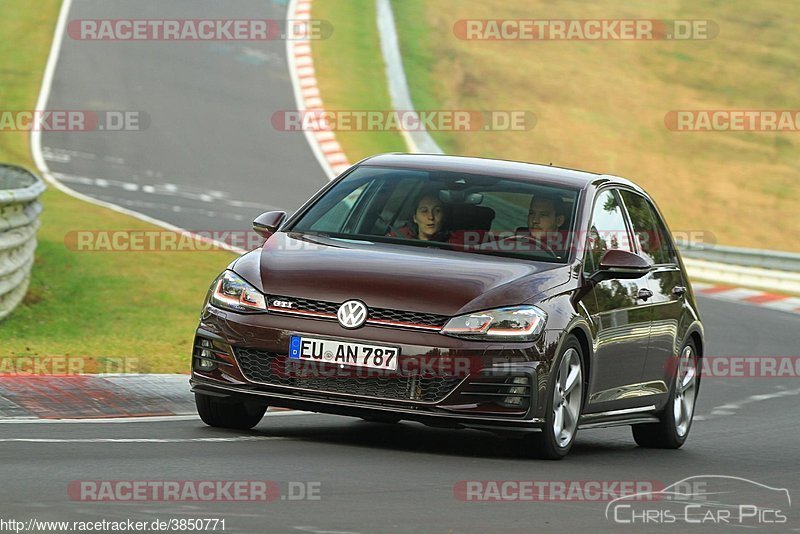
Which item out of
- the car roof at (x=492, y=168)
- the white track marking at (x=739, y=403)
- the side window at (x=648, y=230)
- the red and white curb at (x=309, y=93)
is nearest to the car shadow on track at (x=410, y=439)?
the side window at (x=648, y=230)

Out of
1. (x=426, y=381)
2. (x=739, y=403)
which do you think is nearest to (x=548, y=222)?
(x=426, y=381)

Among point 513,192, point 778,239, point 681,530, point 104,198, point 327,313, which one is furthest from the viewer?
point 778,239

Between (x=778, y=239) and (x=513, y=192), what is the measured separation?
21.4m

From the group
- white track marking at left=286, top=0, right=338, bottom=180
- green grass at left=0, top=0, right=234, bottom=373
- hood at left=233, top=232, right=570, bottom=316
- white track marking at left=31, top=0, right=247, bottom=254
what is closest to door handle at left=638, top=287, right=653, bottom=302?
hood at left=233, top=232, right=570, bottom=316

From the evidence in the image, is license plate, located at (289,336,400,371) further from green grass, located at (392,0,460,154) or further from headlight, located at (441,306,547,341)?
green grass, located at (392,0,460,154)

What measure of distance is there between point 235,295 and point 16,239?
7037 mm

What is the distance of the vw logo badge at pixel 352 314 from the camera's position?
8750 mm

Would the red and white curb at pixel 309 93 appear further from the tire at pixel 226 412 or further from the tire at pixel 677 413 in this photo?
the tire at pixel 226 412

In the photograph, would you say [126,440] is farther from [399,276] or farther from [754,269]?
[754,269]

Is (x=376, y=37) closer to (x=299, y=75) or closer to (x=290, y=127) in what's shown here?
(x=299, y=75)

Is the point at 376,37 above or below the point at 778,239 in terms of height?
above

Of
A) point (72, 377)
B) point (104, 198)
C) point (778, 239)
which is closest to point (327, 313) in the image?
point (72, 377)

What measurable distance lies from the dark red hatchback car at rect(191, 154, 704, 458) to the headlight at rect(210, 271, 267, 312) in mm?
11

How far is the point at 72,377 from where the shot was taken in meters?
11.3
